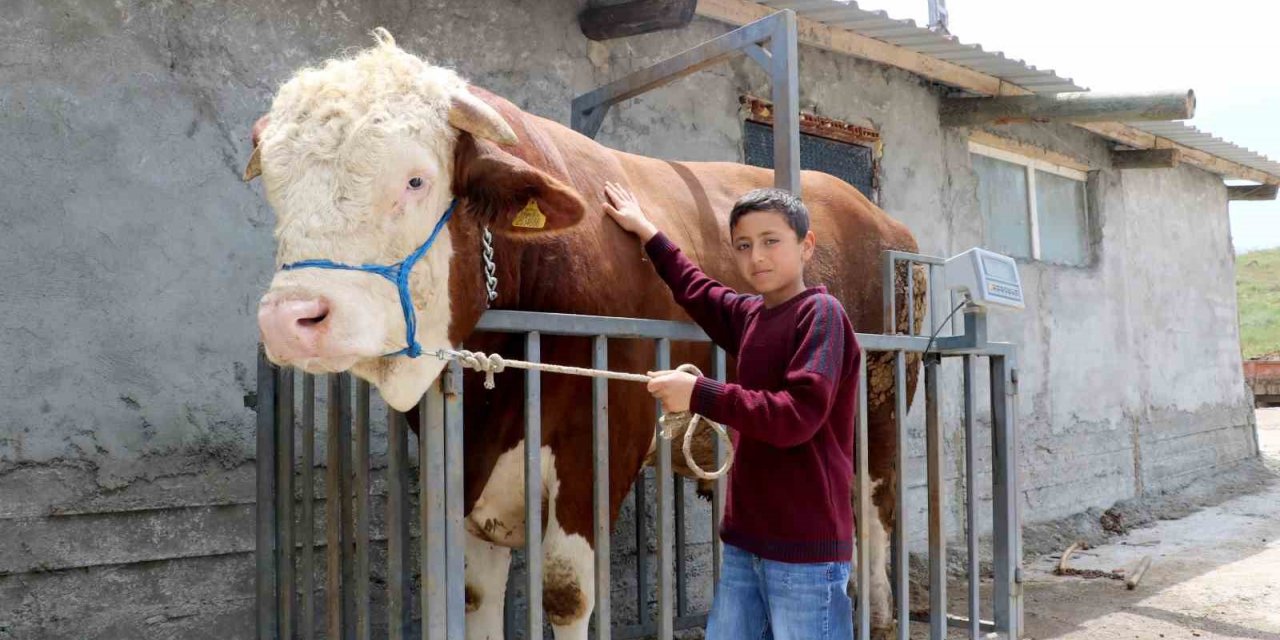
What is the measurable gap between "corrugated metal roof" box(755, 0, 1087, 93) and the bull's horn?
9.83 feet

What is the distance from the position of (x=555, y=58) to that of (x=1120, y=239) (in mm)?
6022

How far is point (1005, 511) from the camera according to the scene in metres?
3.40

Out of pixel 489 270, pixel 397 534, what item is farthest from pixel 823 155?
pixel 397 534

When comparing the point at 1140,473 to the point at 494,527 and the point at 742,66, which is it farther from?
the point at 494,527

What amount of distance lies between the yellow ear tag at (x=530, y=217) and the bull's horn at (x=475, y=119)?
0.57 ft

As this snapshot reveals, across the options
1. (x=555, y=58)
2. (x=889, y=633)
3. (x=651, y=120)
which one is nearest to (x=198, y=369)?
(x=555, y=58)

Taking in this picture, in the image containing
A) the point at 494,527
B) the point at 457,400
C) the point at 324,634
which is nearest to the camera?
the point at 457,400

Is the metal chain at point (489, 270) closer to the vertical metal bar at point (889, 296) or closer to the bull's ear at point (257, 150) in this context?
the bull's ear at point (257, 150)

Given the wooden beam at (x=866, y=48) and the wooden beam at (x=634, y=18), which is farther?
the wooden beam at (x=866, y=48)

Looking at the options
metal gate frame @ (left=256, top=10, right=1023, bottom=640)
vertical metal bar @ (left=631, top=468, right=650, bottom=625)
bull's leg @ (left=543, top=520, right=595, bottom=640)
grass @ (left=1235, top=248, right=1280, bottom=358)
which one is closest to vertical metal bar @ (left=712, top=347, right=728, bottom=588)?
metal gate frame @ (left=256, top=10, right=1023, bottom=640)

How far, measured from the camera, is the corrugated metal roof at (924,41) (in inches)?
208

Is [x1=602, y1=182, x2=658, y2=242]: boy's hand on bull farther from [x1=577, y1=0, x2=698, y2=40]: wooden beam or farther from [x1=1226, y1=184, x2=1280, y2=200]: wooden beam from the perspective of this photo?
[x1=1226, y1=184, x2=1280, y2=200]: wooden beam

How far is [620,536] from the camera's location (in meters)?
4.66

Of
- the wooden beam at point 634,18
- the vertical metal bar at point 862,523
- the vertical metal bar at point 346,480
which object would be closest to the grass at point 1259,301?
the wooden beam at point 634,18
